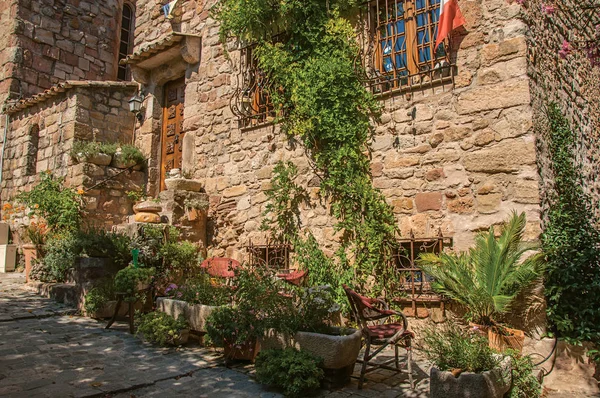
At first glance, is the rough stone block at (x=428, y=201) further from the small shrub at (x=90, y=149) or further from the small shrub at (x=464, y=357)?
the small shrub at (x=90, y=149)

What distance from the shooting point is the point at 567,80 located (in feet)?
18.6

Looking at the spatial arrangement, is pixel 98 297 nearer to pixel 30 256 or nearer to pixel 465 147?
pixel 30 256

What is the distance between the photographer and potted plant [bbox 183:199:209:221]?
269 inches

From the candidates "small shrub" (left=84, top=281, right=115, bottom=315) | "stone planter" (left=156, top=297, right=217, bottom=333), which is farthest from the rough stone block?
"small shrub" (left=84, top=281, right=115, bottom=315)

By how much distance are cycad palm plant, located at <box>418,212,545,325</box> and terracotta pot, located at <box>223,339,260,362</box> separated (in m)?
1.88

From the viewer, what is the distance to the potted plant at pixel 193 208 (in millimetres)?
6832

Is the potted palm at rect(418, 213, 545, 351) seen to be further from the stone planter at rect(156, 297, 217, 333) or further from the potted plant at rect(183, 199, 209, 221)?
the potted plant at rect(183, 199, 209, 221)

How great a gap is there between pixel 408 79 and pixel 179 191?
3.72 metres

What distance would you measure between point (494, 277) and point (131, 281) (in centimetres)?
391

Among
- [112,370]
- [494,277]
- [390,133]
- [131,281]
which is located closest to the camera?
[112,370]

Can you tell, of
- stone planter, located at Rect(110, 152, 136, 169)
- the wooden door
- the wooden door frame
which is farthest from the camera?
the wooden door frame

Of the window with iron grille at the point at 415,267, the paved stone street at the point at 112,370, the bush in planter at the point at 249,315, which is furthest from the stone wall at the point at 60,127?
the window with iron grille at the point at 415,267

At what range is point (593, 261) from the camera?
4164mm

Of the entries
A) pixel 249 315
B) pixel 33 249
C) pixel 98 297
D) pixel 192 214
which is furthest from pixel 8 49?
pixel 249 315
